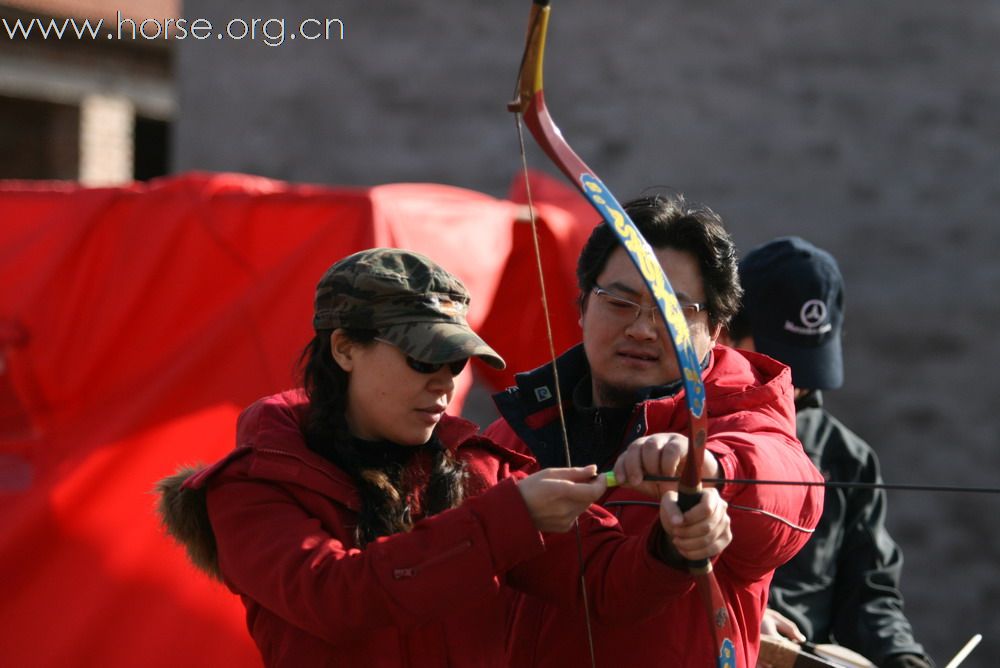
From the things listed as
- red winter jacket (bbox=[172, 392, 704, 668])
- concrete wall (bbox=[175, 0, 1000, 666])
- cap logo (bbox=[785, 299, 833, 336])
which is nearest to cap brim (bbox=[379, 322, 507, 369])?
red winter jacket (bbox=[172, 392, 704, 668])

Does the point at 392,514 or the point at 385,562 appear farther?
the point at 392,514

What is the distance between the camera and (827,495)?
2734 millimetres

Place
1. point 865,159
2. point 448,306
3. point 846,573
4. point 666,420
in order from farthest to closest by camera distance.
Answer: point 865,159, point 846,573, point 666,420, point 448,306

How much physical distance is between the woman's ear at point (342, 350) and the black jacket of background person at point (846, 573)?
1231 mm

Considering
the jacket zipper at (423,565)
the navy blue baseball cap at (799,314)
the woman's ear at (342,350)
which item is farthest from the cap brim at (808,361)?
the jacket zipper at (423,565)

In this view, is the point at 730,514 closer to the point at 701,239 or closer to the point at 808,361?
the point at 701,239

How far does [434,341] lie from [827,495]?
4.35 ft

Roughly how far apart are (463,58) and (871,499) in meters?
3.66

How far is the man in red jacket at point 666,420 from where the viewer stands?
1.80 meters

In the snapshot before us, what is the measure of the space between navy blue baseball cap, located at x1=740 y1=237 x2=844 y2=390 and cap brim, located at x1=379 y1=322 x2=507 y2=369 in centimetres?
122

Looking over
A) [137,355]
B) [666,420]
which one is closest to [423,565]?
[666,420]

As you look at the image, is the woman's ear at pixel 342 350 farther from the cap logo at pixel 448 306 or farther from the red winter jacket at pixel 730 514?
the red winter jacket at pixel 730 514

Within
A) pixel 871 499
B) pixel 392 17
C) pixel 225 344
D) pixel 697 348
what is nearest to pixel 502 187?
pixel 392 17

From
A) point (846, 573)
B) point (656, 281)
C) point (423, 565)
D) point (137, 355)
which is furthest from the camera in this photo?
point (137, 355)
